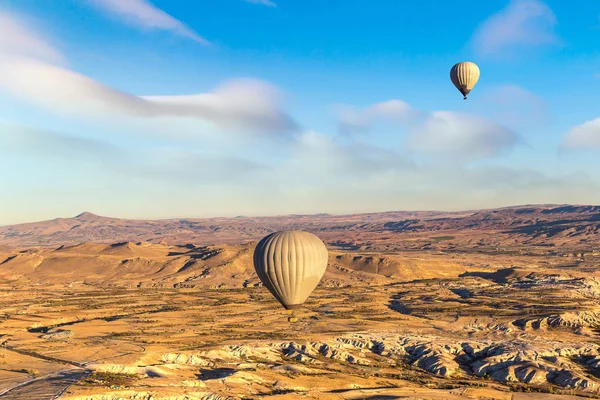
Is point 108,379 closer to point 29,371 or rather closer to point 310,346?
point 29,371

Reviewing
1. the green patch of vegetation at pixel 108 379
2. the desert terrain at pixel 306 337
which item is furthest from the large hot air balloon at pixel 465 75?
the green patch of vegetation at pixel 108 379

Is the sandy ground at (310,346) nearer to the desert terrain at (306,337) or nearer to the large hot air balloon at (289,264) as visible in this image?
the desert terrain at (306,337)

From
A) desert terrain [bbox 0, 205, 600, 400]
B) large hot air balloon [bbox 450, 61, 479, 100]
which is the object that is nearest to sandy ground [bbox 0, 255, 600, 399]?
desert terrain [bbox 0, 205, 600, 400]

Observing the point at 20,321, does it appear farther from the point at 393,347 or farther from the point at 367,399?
the point at 367,399

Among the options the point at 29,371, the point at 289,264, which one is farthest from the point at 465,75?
the point at 29,371

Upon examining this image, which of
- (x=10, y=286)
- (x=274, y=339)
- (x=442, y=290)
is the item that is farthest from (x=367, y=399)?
(x=10, y=286)
